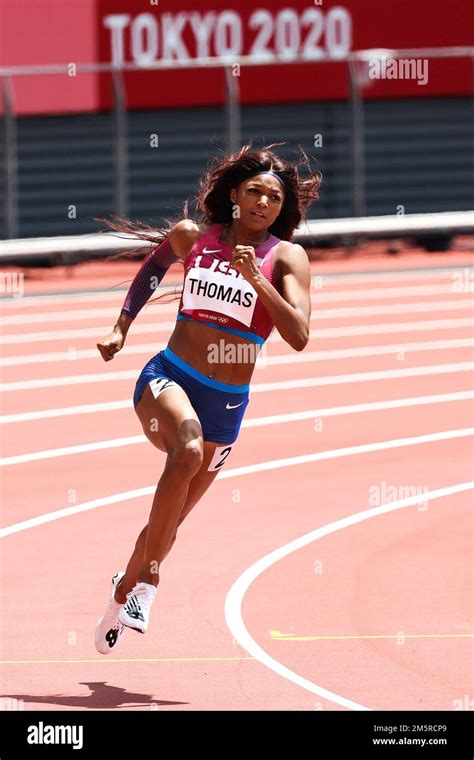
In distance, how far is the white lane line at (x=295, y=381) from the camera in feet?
58.4

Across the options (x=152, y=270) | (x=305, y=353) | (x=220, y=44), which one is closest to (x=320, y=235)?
(x=220, y=44)

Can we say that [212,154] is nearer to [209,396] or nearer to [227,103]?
[227,103]

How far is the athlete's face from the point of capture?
834cm

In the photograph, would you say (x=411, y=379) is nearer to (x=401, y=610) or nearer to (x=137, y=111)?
(x=401, y=610)

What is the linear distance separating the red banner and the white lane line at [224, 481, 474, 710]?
15715mm

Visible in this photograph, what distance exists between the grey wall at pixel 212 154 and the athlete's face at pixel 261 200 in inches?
740

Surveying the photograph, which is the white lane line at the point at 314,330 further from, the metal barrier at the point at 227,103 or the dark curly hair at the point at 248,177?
the dark curly hair at the point at 248,177

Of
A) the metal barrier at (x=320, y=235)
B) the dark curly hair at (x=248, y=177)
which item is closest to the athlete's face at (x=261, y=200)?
the dark curly hair at (x=248, y=177)

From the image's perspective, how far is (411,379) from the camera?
712 inches

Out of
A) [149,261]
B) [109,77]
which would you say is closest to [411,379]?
[149,261]

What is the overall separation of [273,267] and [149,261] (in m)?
0.94

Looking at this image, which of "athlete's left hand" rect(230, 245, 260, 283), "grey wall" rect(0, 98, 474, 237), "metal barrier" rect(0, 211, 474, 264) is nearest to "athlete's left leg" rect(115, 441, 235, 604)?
"athlete's left hand" rect(230, 245, 260, 283)

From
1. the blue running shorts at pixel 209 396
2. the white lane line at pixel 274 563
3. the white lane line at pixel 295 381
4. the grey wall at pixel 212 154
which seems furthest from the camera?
the grey wall at pixel 212 154

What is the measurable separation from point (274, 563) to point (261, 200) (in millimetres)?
3237
